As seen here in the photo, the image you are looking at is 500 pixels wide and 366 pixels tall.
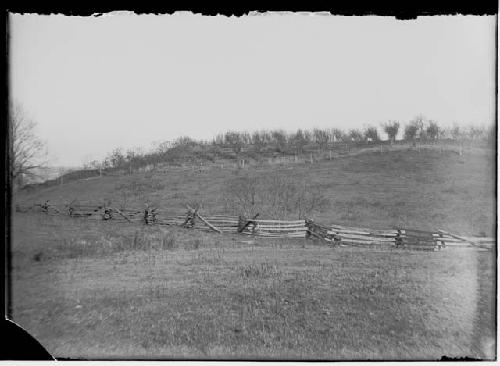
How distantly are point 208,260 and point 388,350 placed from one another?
3.22m

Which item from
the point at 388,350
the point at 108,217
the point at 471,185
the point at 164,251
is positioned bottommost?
the point at 388,350

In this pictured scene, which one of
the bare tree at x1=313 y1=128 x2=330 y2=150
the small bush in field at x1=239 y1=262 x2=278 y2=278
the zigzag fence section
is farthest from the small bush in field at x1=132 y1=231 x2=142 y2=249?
the bare tree at x1=313 y1=128 x2=330 y2=150

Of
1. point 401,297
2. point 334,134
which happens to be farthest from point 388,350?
point 334,134

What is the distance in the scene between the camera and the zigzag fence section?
272 inches

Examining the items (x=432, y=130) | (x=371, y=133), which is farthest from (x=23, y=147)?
(x=432, y=130)

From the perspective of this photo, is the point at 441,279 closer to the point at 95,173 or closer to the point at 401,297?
the point at 401,297

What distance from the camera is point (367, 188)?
25.3 feet

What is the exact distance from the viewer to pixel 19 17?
18.3ft

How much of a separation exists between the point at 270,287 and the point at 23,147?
14.5 feet

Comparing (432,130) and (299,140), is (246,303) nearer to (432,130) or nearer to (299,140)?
(299,140)

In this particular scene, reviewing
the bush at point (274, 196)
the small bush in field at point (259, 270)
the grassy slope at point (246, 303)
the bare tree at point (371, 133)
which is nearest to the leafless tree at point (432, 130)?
the bare tree at point (371, 133)

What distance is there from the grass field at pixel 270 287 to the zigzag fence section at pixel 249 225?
176 mm

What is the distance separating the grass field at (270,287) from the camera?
5270 mm

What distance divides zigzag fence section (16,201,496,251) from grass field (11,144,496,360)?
0.18 m
